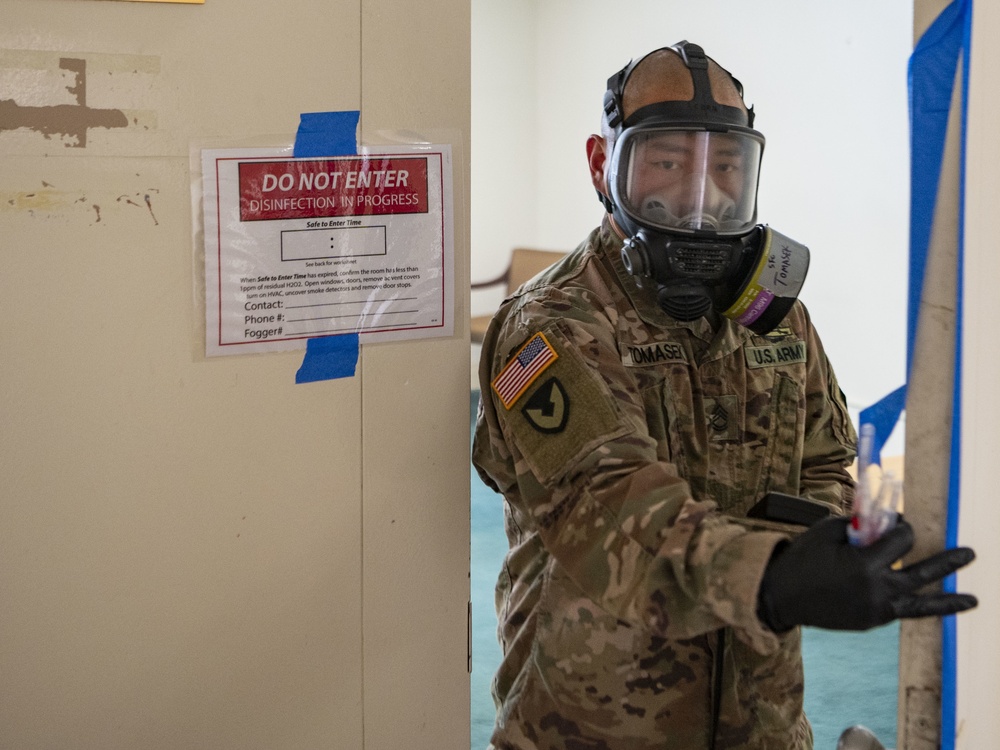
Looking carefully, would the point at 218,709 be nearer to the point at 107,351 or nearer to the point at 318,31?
the point at 107,351

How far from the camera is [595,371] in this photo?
1.42 metres

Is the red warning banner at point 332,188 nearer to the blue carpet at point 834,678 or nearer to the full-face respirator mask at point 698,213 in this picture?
the full-face respirator mask at point 698,213

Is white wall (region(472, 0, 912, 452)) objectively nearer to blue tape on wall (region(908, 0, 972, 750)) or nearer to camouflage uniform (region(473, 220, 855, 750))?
camouflage uniform (region(473, 220, 855, 750))

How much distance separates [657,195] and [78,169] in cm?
83

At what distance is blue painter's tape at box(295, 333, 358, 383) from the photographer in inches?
61.6

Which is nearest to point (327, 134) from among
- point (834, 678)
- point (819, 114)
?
point (834, 678)

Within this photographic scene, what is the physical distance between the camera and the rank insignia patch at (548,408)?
1375 mm

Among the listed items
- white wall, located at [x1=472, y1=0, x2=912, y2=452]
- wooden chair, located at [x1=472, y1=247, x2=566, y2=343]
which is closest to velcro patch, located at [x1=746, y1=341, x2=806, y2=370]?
white wall, located at [x1=472, y1=0, x2=912, y2=452]

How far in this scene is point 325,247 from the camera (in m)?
1.55

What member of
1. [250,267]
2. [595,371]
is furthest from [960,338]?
[250,267]

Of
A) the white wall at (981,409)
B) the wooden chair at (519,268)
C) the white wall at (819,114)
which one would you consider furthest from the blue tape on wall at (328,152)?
the wooden chair at (519,268)

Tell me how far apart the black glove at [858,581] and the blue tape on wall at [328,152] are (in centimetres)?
76

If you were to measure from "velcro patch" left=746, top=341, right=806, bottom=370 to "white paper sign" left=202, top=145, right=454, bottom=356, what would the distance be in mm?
477

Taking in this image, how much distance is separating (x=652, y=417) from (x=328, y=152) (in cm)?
61
